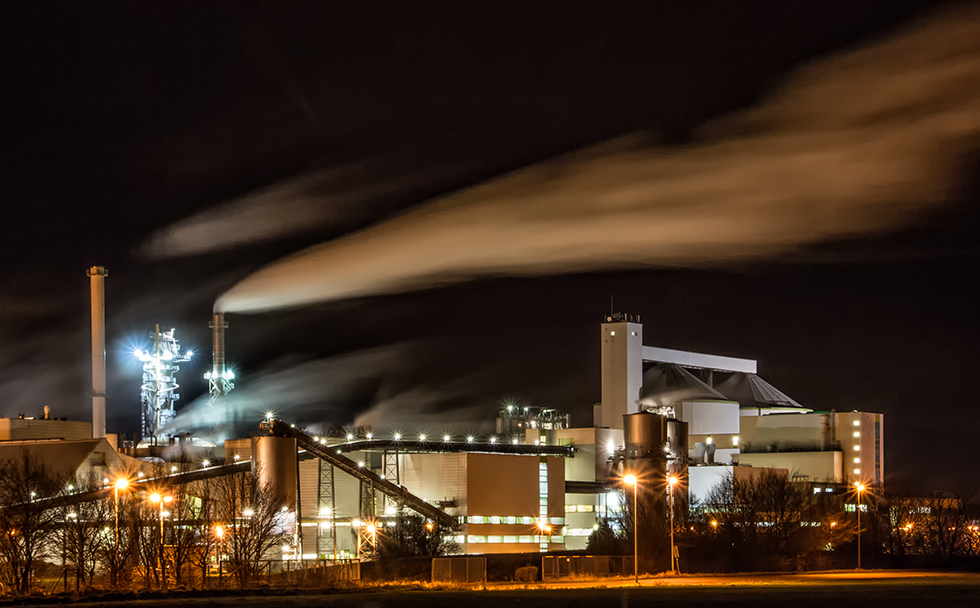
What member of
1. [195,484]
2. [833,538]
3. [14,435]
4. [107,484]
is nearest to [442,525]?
[195,484]

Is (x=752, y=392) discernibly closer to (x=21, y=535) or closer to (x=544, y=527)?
(x=544, y=527)

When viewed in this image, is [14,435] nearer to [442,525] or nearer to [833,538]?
[442,525]

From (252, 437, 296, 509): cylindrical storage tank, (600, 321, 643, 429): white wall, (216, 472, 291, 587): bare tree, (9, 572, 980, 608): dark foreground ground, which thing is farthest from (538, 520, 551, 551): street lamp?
(9, 572, 980, 608): dark foreground ground

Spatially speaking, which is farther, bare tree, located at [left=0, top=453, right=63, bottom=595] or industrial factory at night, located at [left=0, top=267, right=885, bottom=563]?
industrial factory at night, located at [left=0, top=267, right=885, bottom=563]

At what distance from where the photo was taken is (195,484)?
8644 cm

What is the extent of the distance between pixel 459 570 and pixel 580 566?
8236 millimetres

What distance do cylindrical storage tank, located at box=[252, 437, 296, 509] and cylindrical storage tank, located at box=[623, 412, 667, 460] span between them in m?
27.6

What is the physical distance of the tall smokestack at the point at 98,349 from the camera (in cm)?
10838

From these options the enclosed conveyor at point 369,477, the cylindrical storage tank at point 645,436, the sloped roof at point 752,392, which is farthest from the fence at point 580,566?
the sloped roof at point 752,392

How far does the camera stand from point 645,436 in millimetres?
91688

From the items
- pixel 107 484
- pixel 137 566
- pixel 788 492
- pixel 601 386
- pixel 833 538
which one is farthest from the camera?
pixel 601 386

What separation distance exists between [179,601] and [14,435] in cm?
6252

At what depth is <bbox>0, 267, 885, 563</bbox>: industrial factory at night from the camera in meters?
85.7

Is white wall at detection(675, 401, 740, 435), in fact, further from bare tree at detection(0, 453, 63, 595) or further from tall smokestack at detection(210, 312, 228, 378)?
bare tree at detection(0, 453, 63, 595)
